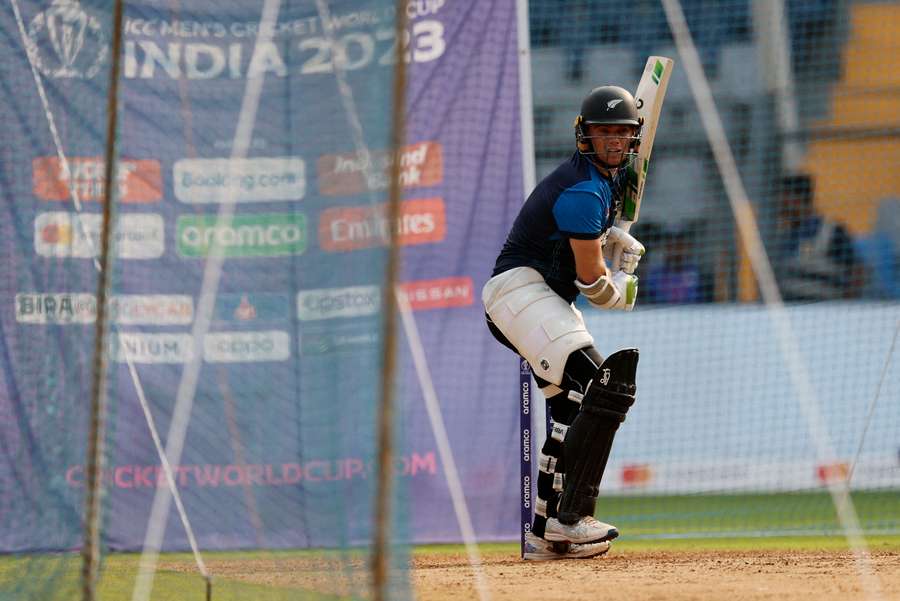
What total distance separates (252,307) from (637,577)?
6.30ft

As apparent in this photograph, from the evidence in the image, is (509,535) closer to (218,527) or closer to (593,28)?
(218,527)

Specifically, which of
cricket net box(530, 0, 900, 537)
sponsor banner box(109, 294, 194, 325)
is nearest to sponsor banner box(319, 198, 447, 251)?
sponsor banner box(109, 294, 194, 325)

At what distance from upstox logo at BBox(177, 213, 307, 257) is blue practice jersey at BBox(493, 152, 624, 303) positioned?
1170 mm

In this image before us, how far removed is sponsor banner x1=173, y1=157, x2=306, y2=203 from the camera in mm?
5582

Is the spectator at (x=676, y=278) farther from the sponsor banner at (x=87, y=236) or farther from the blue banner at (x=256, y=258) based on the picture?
the sponsor banner at (x=87, y=236)

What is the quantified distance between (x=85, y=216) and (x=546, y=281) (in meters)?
2.13

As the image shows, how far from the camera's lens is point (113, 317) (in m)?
6.46

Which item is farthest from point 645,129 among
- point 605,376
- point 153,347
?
point 153,347

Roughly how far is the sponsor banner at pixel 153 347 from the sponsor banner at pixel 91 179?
26.3 inches

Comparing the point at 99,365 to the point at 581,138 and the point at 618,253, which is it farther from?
the point at 618,253

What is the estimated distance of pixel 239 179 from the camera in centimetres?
609

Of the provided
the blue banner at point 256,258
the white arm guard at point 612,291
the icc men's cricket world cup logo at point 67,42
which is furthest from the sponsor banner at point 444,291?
the icc men's cricket world cup logo at point 67,42

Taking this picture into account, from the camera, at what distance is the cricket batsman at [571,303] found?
6.20 m

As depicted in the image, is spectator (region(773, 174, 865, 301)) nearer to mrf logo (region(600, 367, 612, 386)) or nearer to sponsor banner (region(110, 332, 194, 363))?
mrf logo (region(600, 367, 612, 386))
